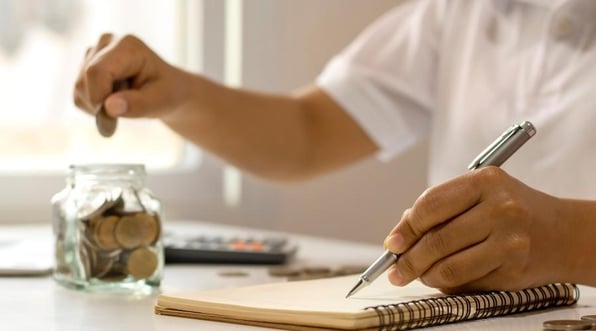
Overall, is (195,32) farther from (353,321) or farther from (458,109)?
(353,321)

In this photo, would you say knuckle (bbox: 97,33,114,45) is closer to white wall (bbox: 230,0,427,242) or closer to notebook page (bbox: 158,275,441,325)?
notebook page (bbox: 158,275,441,325)

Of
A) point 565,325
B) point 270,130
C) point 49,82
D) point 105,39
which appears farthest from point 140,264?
point 49,82

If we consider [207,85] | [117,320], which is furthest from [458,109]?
[117,320]

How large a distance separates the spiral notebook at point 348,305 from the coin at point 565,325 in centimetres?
6

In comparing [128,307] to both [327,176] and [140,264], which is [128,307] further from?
[327,176]

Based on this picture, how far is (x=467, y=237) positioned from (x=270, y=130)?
0.76 metres

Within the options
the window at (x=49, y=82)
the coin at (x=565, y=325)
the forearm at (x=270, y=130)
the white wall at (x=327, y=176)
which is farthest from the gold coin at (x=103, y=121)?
the white wall at (x=327, y=176)

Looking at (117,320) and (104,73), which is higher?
(104,73)

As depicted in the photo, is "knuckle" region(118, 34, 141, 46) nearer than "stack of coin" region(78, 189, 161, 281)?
No

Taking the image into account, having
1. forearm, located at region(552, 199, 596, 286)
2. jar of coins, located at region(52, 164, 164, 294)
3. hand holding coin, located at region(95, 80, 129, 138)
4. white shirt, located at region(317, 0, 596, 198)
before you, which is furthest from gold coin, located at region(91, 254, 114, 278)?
white shirt, located at region(317, 0, 596, 198)

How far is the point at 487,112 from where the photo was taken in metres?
1.37

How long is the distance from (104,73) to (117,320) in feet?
1.03

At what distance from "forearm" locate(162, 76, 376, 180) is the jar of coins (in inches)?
11.8

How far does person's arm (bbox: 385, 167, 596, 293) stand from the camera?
0.74 metres
